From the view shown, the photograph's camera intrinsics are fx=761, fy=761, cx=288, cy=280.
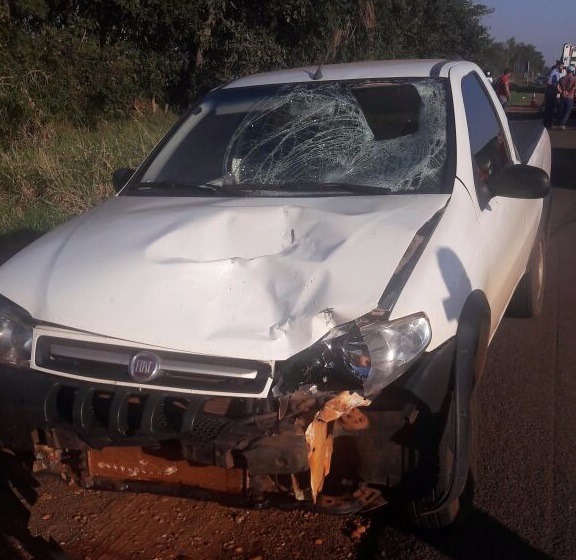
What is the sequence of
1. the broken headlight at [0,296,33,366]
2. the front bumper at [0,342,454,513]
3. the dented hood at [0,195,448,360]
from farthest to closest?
the broken headlight at [0,296,33,366]
the dented hood at [0,195,448,360]
the front bumper at [0,342,454,513]

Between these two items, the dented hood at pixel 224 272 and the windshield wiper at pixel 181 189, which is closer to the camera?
the dented hood at pixel 224 272

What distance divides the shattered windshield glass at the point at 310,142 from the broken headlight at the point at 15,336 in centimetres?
124

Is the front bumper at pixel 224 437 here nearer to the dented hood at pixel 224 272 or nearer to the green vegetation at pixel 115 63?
the dented hood at pixel 224 272

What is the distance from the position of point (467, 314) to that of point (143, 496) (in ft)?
5.42

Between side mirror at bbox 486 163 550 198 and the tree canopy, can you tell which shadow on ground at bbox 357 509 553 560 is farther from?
the tree canopy

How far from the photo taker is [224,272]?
9.54 feet

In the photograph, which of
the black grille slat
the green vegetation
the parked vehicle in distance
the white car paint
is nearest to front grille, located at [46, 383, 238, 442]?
the black grille slat

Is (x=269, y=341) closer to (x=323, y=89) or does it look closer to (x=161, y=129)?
(x=323, y=89)

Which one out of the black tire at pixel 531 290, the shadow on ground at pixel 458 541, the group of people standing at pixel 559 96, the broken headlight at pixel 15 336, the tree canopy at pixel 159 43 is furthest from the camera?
the group of people standing at pixel 559 96

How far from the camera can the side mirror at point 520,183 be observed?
3.62 m

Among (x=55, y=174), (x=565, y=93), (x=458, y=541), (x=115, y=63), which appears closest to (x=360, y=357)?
(x=458, y=541)

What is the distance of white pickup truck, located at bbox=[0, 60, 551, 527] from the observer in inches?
100

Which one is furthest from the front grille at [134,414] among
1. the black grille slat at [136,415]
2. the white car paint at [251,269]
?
the white car paint at [251,269]

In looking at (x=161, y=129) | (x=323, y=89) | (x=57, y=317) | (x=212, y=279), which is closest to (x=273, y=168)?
(x=323, y=89)
